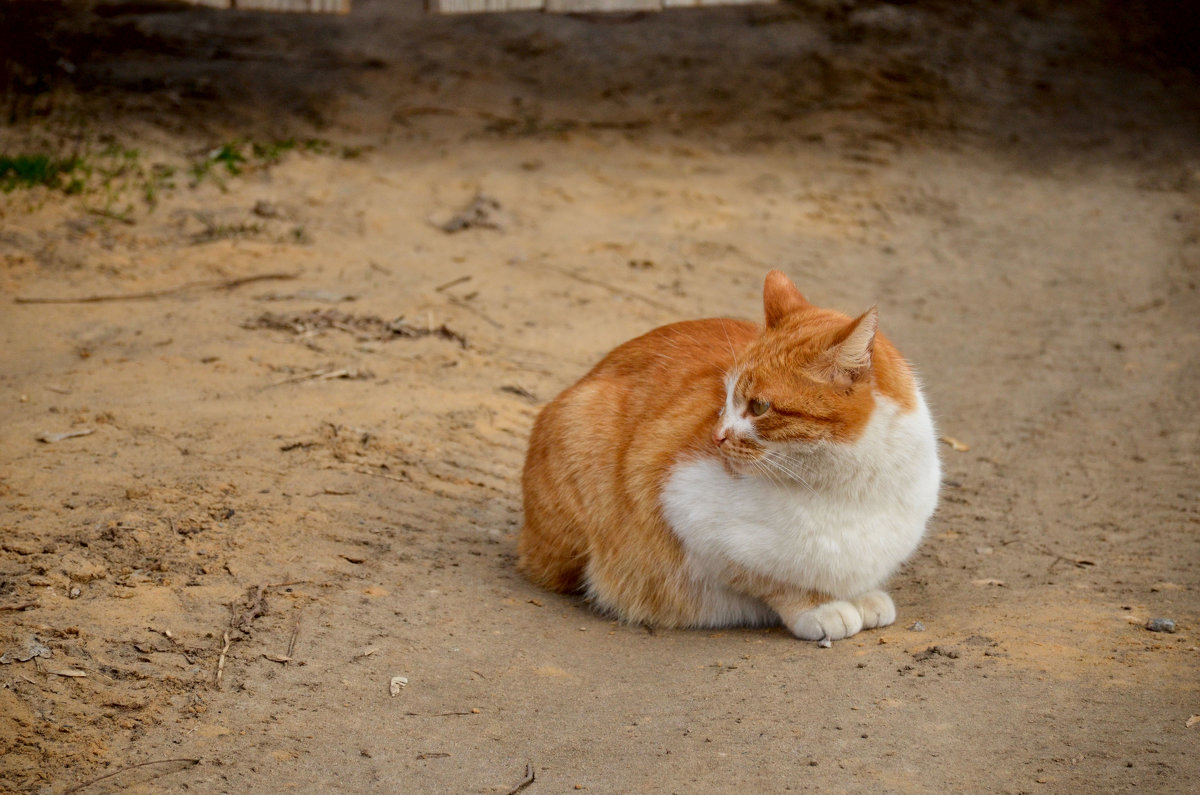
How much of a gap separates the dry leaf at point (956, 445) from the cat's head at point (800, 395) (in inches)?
76.0

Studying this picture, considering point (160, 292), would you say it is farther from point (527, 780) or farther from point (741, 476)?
point (527, 780)

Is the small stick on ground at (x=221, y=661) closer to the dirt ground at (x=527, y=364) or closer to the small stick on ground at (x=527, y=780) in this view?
the dirt ground at (x=527, y=364)

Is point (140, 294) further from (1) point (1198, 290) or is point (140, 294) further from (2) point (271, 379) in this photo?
(1) point (1198, 290)

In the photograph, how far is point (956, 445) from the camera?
4582 millimetres

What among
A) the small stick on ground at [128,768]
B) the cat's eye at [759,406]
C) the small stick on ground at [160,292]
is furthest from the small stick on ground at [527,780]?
the small stick on ground at [160,292]

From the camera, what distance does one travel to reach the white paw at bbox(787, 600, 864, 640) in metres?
2.97

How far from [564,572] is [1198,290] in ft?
14.6

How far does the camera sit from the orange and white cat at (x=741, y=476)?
9.07 ft

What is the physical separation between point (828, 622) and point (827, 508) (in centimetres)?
35

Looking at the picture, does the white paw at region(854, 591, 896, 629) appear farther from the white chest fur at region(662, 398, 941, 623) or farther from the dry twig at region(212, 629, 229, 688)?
the dry twig at region(212, 629, 229, 688)

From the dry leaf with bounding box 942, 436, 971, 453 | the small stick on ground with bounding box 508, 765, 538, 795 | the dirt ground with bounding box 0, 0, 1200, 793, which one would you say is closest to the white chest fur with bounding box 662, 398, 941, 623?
the dirt ground with bounding box 0, 0, 1200, 793

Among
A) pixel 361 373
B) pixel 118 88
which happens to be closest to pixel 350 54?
pixel 118 88

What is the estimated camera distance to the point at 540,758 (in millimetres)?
2459

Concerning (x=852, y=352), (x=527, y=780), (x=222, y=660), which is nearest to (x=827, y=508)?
(x=852, y=352)
